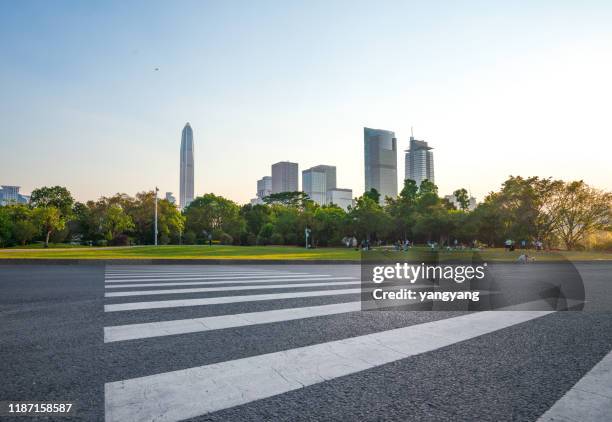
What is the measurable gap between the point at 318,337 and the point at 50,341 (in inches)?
98.0

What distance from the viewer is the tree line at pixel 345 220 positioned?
41.4 metres

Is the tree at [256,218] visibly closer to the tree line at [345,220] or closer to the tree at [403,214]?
the tree line at [345,220]

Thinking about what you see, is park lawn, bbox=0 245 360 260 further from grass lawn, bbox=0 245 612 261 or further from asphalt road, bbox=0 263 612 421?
asphalt road, bbox=0 263 612 421

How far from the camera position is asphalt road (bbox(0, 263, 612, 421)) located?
2.07m

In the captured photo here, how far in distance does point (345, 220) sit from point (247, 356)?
Result: 2188 inches

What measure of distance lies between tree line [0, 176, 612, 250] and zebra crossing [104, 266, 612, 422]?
140 ft

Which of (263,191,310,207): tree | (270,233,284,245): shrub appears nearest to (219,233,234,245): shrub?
(270,233,284,245): shrub

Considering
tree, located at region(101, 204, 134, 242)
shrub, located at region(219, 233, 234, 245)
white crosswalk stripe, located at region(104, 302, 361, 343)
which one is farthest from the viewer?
shrub, located at region(219, 233, 234, 245)

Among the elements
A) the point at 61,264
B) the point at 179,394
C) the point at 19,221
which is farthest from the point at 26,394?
the point at 19,221

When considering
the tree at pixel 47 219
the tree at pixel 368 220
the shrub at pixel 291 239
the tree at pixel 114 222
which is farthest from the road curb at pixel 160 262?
the tree at pixel 47 219

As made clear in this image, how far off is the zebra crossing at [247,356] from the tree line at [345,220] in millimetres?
42704

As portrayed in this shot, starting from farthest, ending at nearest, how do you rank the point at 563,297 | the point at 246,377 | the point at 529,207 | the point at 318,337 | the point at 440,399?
the point at 529,207, the point at 563,297, the point at 318,337, the point at 246,377, the point at 440,399

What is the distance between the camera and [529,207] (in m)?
40.9

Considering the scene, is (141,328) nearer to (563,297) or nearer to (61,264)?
(563,297)
